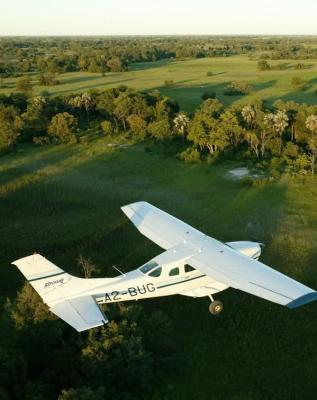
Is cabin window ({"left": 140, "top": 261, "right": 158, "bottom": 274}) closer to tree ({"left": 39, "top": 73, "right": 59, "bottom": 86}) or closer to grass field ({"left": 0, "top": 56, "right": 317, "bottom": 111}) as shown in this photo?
grass field ({"left": 0, "top": 56, "right": 317, "bottom": 111})

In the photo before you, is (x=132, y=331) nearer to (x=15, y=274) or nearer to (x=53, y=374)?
(x=53, y=374)

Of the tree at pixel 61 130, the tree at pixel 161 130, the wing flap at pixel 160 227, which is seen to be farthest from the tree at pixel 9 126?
the wing flap at pixel 160 227

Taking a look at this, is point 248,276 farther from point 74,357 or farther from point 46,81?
point 46,81

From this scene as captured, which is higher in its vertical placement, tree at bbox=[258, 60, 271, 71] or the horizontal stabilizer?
tree at bbox=[258, 60, 271, 71]

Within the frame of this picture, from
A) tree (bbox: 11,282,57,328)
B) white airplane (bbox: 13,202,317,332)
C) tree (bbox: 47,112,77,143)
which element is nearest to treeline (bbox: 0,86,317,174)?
tree (bbox: 47,112,77,143)

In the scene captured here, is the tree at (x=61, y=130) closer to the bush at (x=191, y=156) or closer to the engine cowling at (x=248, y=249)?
the bush at (x=191, y=156)

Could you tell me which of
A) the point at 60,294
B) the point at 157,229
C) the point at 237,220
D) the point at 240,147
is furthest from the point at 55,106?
the point at 60,294
